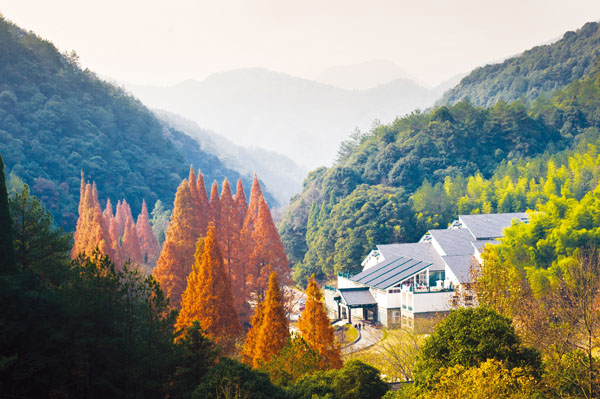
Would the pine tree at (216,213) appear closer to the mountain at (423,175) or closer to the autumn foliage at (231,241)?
the autumn foliage at (231,241)

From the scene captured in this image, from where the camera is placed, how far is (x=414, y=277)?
3753cm

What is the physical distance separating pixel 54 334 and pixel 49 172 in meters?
54.3

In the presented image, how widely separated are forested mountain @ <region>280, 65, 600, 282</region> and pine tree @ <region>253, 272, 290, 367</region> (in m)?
30.2

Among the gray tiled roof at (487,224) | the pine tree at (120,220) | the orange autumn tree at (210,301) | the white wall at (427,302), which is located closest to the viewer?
the orange autumn tree at (210,301)

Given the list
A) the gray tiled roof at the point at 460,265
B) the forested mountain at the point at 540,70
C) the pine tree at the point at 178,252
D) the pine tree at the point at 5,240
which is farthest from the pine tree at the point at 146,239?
the forested mountain at the point at 540,70

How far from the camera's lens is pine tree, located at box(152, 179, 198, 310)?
2995cm

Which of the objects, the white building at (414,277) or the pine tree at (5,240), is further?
the white building at (414,277)

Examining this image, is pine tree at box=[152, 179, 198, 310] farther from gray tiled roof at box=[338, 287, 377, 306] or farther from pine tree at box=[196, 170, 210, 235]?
gray tiled roof at box=[338, 287, 377, 306]

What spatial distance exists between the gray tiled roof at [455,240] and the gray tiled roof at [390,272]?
3.07m

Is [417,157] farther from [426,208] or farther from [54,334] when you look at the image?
[54,334]

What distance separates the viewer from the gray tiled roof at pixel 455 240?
132 feet

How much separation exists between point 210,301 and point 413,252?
914 inches

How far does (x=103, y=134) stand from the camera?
77.4 meters

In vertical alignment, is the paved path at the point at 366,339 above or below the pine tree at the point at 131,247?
below
